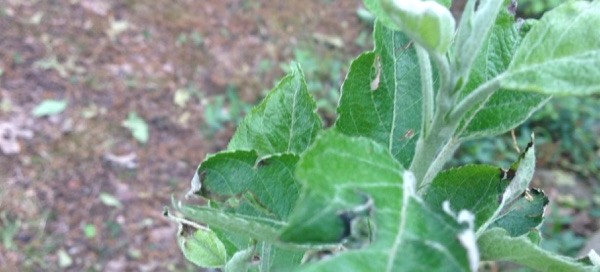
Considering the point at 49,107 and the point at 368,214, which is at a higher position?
the point at 368,214

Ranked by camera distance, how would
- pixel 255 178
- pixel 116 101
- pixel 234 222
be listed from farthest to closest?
pixel 116 101, pixel 255 178, pixel 234 222

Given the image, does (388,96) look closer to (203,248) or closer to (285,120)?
(285,120)

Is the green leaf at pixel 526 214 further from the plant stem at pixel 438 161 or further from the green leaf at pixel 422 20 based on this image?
the green leaf at pixel 422 20

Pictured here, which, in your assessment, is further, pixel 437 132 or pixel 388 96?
pixel 388 96

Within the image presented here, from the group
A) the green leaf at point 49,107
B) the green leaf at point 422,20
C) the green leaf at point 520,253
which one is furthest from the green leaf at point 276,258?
the green leaf at point 49,107

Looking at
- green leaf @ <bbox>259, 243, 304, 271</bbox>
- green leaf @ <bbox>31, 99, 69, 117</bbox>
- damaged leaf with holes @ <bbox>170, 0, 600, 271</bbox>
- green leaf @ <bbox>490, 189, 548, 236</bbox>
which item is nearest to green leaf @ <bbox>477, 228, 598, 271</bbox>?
damaged leaf with holes @ <bbox>170, 0, 600, 271</bbox>

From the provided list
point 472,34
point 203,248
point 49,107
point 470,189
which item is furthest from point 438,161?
point 49,107

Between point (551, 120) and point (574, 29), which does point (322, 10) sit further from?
point (574, 29)
